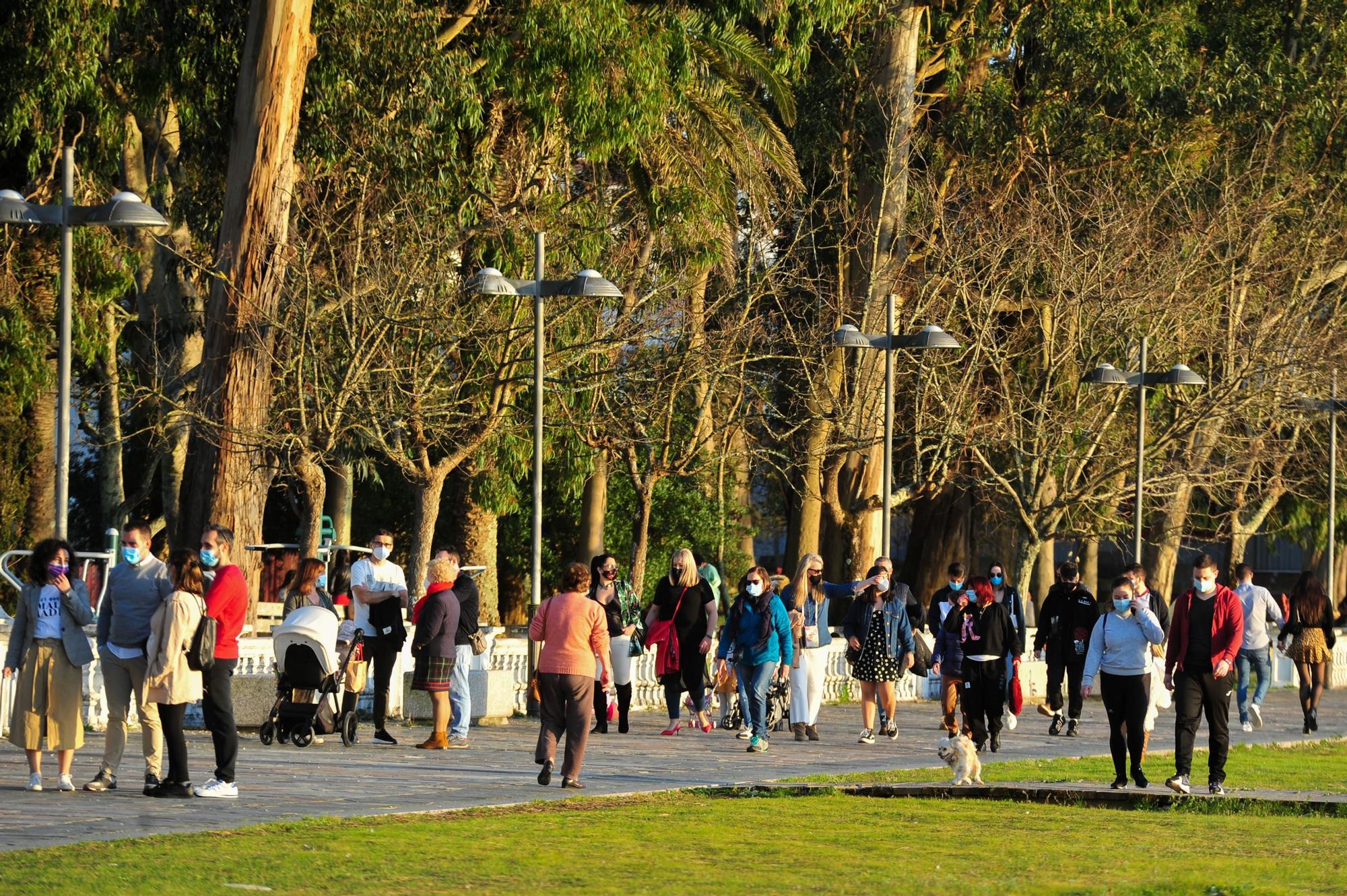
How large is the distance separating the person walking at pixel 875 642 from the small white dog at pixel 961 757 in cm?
445

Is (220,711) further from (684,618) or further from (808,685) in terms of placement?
(808,685)

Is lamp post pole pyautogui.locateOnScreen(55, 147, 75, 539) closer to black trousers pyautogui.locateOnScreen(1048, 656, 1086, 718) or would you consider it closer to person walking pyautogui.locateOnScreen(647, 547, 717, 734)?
person walking pyautogui.locateOnScreen(647, 547, 717, 734)

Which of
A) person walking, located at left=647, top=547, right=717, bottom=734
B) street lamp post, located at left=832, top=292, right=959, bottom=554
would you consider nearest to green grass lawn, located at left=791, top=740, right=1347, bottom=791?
person walking, located at left=647, top=547, right=717, bottom=734

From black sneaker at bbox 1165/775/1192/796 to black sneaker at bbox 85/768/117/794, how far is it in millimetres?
7046

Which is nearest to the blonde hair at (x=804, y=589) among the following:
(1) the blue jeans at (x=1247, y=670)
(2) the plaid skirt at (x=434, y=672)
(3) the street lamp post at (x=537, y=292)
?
(3) the street lamp post at (x=537, y=292)

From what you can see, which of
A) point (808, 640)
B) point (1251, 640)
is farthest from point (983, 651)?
point (1251, 640)

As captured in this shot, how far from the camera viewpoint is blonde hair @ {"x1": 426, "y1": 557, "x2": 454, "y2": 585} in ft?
56.6

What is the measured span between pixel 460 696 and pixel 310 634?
1.77 metres

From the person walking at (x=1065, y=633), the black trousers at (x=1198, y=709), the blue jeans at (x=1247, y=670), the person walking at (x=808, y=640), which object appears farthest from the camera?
the blue jeans at (x=1247, y=670)

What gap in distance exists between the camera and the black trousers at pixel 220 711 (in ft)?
42.3

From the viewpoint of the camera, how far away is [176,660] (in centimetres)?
1269

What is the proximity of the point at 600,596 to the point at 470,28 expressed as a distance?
9.99 m

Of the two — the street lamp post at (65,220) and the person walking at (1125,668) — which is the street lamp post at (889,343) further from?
the person walking at (1125,668)

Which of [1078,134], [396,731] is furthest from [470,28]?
[1078,134]
